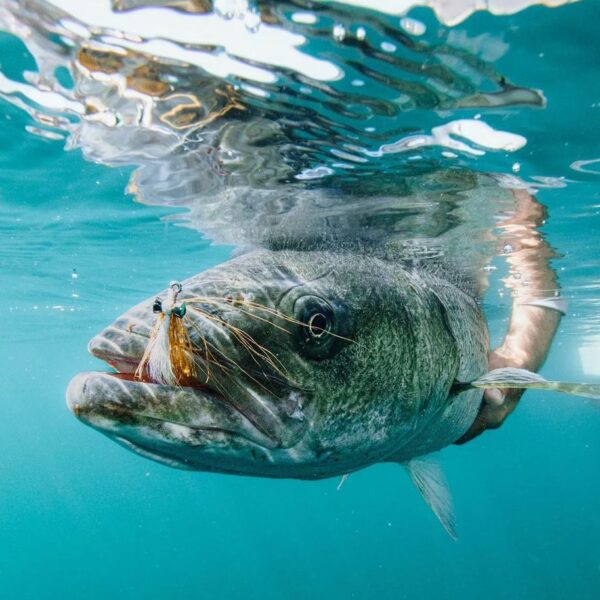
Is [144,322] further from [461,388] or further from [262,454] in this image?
[461,388]

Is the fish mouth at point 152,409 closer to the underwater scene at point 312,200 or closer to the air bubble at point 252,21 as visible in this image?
the underwater scene at point 312,200

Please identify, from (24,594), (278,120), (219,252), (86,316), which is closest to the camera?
(278,120)

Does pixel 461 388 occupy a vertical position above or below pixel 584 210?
below

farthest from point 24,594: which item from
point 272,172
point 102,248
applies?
point 272,172

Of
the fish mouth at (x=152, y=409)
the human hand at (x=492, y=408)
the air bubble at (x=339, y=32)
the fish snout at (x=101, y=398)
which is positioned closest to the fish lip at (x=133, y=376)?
the fish mouth at (x=152, y=409)

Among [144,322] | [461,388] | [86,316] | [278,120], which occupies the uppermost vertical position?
[278,120]

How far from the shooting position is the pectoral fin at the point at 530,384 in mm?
2494

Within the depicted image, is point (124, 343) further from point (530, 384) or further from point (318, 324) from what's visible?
point (530, 384)

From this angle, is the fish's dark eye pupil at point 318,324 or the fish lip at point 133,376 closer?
the fish lip at point 133,376

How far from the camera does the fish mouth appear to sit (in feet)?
7.00

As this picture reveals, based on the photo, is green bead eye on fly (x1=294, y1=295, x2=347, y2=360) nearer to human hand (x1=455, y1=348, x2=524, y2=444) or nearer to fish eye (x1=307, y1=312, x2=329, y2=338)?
fish eye (x1=307, y1=312, x2=329, y2=338)

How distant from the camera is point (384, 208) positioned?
797 cm

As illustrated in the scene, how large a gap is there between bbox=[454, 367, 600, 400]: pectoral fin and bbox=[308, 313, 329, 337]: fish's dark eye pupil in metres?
1.01

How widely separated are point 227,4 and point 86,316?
25.0 m
